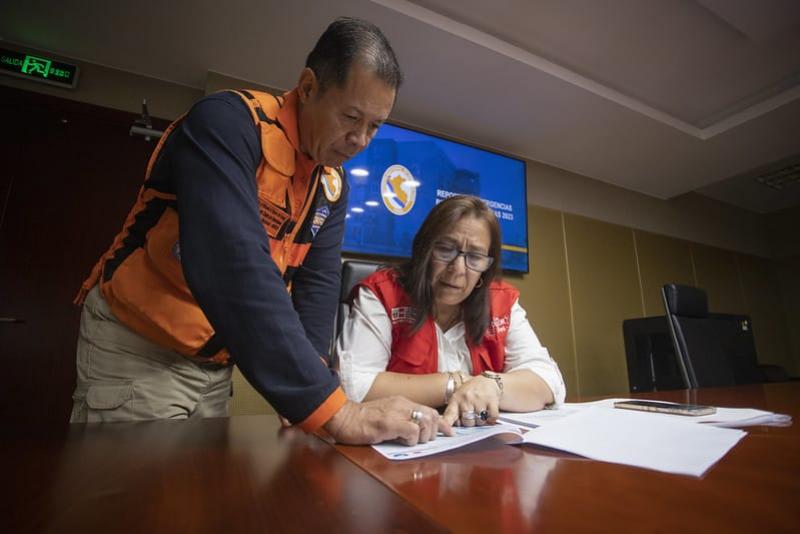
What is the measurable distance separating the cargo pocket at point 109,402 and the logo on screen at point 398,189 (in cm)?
187

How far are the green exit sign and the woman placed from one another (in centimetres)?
217

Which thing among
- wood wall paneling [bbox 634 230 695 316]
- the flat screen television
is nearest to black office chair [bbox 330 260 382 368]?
the flat screen television

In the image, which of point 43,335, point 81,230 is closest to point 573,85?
point 81,230

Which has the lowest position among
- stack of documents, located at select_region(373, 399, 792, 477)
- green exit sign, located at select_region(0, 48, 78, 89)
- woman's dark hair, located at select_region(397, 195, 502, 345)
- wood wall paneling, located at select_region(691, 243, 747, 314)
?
stack of documents, located at select_region(373, 399, 792, 477)

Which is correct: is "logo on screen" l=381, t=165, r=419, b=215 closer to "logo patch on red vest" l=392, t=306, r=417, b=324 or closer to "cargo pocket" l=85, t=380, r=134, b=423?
"logo patch on red vest" l=392, t=306, r=417, b=324

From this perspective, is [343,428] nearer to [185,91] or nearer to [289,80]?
[289,80]

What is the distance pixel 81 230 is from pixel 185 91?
1.03m

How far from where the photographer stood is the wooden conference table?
27 centimetres

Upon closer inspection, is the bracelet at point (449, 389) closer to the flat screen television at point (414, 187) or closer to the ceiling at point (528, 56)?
the flat screen television at point (414, 187)

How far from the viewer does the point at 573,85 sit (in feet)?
7.86

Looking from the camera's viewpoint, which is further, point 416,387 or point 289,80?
Result: point 289,80

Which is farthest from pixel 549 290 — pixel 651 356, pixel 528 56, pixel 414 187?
pixel 528 56

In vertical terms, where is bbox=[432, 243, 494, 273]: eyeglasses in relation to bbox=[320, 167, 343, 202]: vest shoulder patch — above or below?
below

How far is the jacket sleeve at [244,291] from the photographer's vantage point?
50 cm
